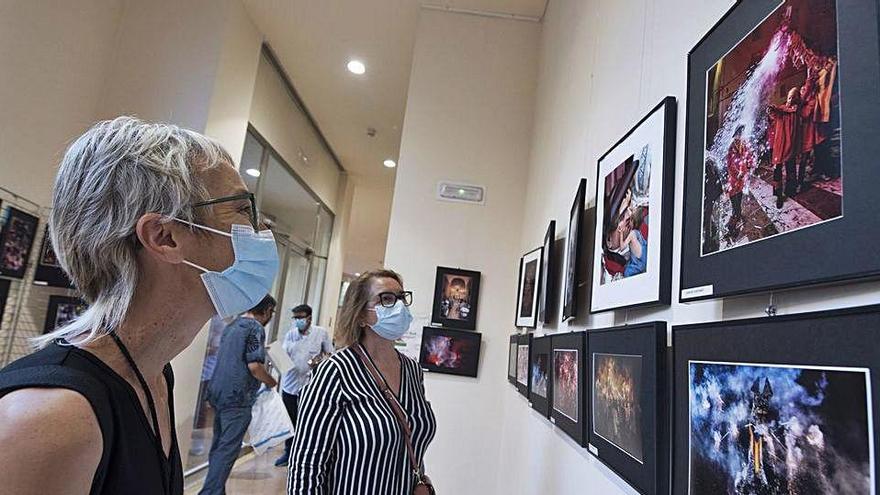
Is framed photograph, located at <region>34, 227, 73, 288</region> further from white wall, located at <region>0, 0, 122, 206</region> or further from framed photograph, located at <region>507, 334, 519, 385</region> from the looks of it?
framed photograph, located at <region>507, 334, 519, 385</region>

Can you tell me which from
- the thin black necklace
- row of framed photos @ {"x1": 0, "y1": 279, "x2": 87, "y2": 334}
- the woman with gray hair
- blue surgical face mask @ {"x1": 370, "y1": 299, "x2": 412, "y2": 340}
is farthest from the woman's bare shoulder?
row of framed photos @ {"x1": 0, "y1": 279, "x2": 87, "y2": 334}

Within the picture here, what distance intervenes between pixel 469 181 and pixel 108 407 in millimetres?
3515

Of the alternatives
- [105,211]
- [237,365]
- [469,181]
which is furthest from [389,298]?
[237,365]

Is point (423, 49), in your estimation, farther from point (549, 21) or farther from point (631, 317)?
point (631, 317)

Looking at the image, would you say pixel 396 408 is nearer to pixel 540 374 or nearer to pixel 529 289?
pixel 540 374

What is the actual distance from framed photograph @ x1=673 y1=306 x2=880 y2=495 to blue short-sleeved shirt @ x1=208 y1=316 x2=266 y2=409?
364 centimetres

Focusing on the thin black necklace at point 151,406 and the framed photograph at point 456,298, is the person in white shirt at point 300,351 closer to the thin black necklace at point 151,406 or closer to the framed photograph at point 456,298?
the framed photograph at point 456,298

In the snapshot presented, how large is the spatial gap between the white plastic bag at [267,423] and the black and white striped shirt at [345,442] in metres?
3.09

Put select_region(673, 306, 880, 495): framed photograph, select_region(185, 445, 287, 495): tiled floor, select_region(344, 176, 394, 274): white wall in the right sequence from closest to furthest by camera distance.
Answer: select_region(673, 306, 880, 495): framed photograph, select_region(185, 445, 287, 495): tiled floor, select_region(344, 176, 394, 274): white wall

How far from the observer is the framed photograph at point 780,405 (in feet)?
1.91

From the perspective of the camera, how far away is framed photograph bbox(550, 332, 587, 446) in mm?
1663

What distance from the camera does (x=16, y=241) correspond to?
10.3 ft

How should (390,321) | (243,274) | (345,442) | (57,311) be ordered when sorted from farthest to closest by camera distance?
(57,311) < (390,321) < (345,442) < (243,274)

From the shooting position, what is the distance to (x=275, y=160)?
592 cm
